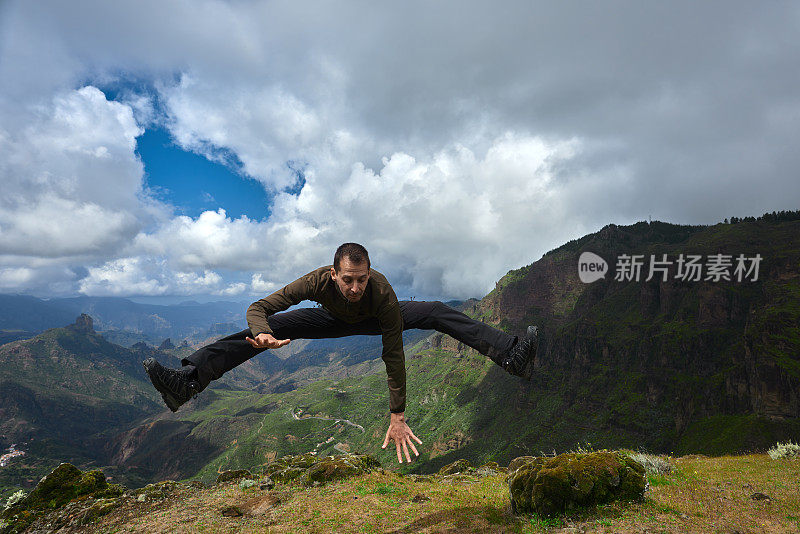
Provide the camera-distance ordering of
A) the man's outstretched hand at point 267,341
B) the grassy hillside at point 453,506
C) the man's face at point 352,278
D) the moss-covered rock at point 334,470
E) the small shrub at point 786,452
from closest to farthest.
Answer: the man's outstretched hand at point 267,341 → the man's face at point 352,278 → the grassy hillside at point 453,506 → the moss-covered rock at point 334,470 → the small shrub at point 786,452

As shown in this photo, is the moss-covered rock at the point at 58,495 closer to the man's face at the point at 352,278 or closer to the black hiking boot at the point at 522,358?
the man's face at the point at 352,278

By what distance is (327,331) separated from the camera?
24.8 ft

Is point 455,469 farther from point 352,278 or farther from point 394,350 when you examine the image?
point 352,278

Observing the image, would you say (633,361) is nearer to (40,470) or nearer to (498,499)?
(498,499)

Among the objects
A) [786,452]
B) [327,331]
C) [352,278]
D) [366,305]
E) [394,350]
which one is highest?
[352,278]

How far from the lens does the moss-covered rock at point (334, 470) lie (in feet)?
55.3

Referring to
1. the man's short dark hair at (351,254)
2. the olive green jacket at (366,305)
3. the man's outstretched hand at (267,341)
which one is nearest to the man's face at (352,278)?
the man's short dark hair at (351,254)

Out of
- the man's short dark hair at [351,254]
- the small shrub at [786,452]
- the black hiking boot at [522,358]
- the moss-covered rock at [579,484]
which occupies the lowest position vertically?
the small shrub at [786,452]

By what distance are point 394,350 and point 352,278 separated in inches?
75.7

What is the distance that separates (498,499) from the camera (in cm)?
1288

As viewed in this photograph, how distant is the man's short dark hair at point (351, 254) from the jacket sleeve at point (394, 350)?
42.4 inches

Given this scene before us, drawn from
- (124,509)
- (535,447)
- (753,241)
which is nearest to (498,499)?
(124,509)

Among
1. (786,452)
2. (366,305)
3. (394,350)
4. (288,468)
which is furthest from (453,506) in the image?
Result: (786,452)

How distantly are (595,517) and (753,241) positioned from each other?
→ 207 m
